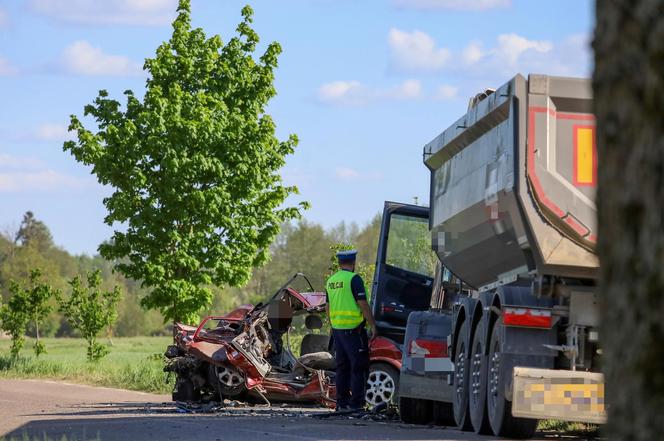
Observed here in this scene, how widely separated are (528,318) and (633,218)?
8317 millimetres

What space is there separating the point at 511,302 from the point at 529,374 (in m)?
0.78

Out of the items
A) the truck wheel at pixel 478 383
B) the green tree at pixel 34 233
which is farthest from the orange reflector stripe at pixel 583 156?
the green tree at pixel 34 233

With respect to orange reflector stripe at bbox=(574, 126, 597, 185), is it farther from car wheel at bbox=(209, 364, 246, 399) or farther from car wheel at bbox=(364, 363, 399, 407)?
car wheel at bbox=(209, 364, 246, 399)

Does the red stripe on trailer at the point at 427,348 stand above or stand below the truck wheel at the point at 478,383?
above

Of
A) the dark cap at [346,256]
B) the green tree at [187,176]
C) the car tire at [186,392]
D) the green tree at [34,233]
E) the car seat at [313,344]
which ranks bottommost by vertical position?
the car tire at [186,392]

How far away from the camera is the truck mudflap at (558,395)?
10.1 m

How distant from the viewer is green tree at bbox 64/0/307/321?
3050cm

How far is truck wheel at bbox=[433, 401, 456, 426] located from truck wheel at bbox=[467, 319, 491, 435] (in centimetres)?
219

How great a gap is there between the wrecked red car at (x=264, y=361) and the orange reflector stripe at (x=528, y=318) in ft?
19.8

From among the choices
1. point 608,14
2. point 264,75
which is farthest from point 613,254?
point 264,75

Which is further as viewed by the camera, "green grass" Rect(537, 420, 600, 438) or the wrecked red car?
the wrecked red car

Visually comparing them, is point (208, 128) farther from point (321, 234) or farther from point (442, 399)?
point (321, 234)

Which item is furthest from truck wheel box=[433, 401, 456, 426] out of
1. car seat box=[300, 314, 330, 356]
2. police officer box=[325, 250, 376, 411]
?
car seat box=[300, 314, 330, 356]

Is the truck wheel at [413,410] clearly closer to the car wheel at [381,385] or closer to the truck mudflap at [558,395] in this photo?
the car wheel at [381,385]
